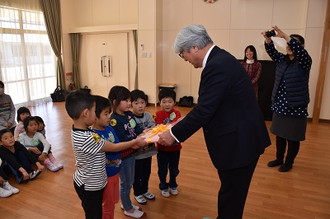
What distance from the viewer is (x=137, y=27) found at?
263 inches

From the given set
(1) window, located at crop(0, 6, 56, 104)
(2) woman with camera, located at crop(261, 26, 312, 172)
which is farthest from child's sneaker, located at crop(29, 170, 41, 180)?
(1) window, located at crop(0, 6, 56, 104)

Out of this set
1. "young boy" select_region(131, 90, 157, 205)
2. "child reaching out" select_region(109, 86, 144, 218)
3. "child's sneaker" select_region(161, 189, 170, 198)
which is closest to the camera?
"child reaching out" select_region(109, 86, 144, 218)

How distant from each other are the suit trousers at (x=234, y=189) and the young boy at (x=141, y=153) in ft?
2.40

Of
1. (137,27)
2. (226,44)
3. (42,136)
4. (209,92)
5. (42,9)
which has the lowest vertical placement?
(42,136)


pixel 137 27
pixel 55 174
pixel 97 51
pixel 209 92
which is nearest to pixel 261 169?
pixel 209 92

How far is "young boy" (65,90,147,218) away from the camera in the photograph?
145 cm

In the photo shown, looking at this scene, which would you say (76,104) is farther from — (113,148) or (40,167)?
(40,167)

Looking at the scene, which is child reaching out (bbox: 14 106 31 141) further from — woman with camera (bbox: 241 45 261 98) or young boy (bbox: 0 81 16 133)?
woman with camera (bbox: 241 45 261 98)

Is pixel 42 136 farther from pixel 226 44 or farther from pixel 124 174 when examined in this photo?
pixel 226 44

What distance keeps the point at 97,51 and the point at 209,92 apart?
267 inches

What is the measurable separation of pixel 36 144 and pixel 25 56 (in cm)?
412

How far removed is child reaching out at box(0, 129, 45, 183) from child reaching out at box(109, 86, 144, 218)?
53.5 inches

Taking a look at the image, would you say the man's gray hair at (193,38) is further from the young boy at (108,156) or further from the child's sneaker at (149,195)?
the child's sneaker at (149,195)

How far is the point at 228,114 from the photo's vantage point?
4.67 feet
